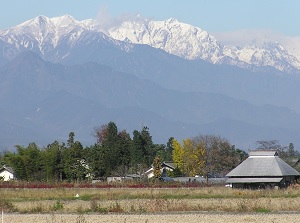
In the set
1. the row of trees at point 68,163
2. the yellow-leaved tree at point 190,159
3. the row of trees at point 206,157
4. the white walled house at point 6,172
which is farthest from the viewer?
the row of trees at point 206,157

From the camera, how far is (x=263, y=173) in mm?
75500

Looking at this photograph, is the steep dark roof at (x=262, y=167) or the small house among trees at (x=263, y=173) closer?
the small house among trees at (x=263, y=173)

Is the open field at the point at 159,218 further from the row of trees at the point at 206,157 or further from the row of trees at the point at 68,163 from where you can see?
the row of trees at the point at 206,157

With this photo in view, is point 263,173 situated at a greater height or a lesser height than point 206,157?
lesser

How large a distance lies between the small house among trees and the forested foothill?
15402mm

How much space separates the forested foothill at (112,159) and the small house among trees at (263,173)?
50.5 ft

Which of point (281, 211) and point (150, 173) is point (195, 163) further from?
point (281, 211)

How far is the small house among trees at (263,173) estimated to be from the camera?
7412cm

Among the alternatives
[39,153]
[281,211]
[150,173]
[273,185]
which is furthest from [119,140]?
[281,211]

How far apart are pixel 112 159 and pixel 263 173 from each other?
26.6 m

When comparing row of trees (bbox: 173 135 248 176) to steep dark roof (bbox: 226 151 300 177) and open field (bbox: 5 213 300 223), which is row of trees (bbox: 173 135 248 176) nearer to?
steep dark roof (bbox: 226 151 300 177)

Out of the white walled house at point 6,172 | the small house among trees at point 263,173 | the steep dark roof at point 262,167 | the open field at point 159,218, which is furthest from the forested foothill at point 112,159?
the open field at point 159,218

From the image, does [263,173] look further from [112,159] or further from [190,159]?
[190,159]

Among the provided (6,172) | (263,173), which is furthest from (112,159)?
(263,173)
